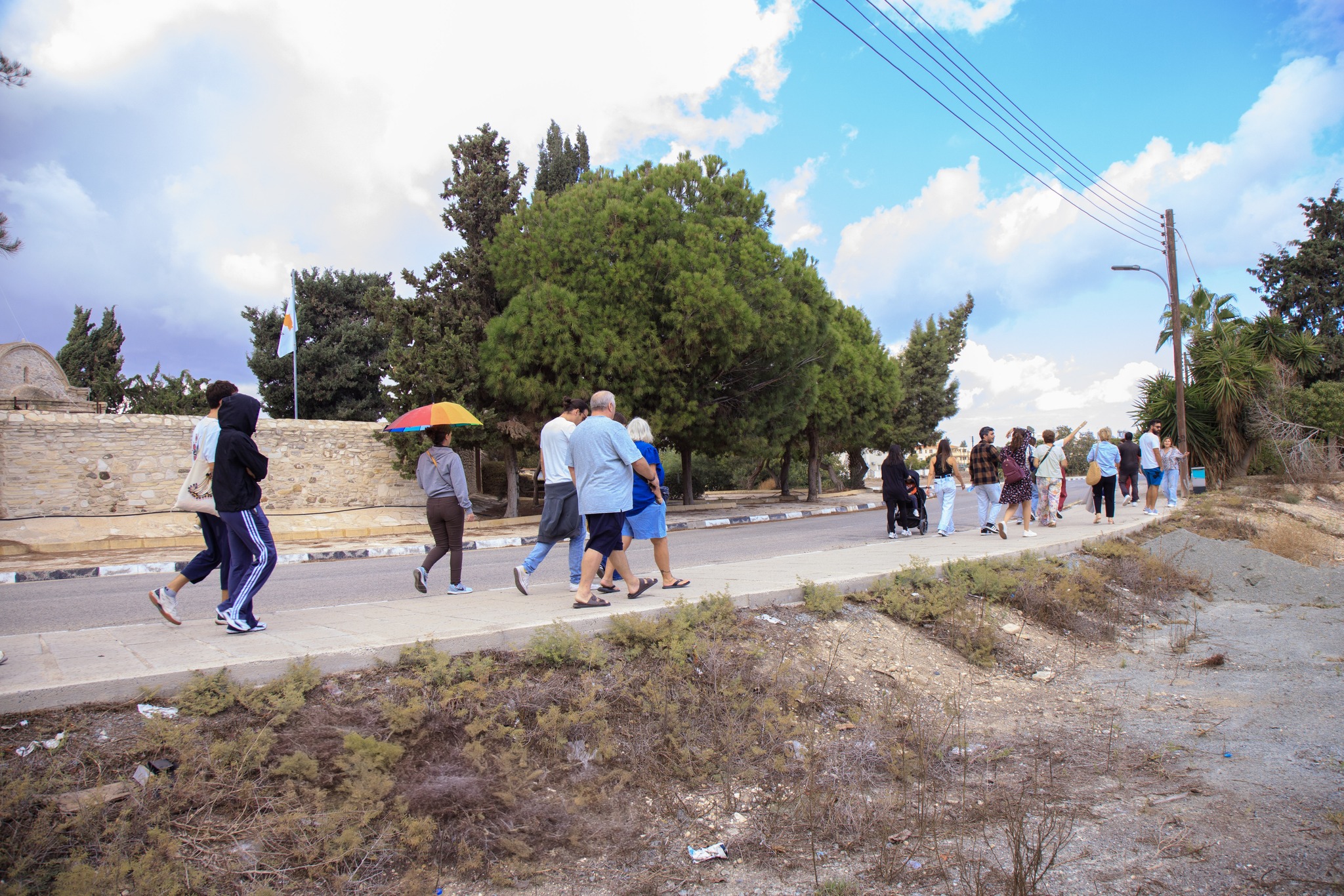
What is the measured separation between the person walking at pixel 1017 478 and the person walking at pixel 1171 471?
8022mm

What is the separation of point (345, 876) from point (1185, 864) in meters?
3.36

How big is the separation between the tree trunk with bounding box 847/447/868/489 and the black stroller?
26963 millimetres

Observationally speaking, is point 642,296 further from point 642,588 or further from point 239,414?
point 239,414

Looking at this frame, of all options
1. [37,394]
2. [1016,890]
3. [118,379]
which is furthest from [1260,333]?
[118,379]

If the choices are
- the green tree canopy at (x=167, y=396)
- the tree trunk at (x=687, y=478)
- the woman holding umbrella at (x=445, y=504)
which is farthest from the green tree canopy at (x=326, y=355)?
the woman holding umbrella at (x=445, y=504)

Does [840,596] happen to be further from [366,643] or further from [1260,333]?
[1260,333]

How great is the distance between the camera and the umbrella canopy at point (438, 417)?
908 centimetres

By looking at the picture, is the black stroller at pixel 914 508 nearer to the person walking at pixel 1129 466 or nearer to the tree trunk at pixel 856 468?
the person walking at pixel 1129 466

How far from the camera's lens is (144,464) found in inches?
711

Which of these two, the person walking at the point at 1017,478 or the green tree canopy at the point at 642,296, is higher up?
the green tree canopy at the point at 642,296

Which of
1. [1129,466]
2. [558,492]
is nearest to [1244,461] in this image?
[1129,466]

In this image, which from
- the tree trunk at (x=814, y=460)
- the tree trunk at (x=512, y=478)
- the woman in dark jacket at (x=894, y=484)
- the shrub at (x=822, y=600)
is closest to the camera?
the shrub at (x=822, y=600)

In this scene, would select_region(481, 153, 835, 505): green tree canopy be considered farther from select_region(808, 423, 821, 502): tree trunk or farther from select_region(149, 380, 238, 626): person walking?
select_region(149, 380, 238, 626): person walking

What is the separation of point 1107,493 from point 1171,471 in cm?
487
